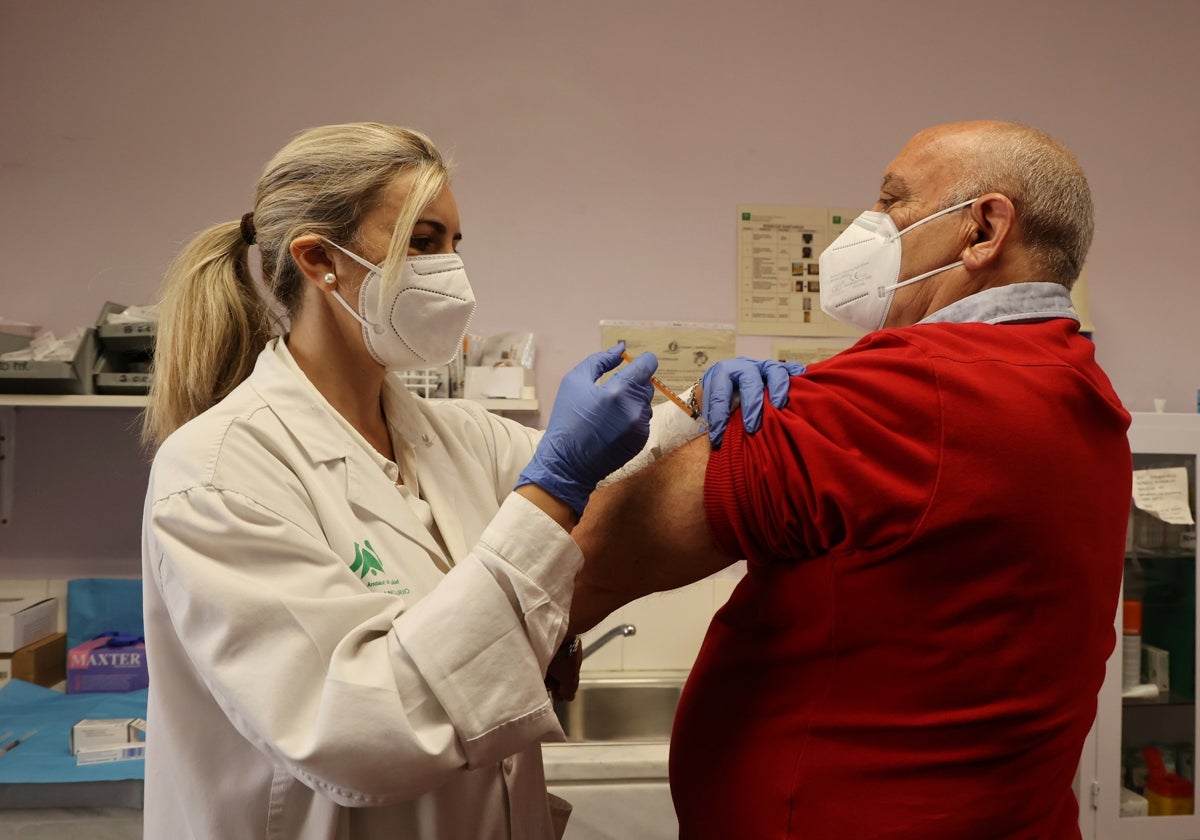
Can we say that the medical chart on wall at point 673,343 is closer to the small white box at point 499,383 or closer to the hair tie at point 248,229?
the small white box at point 499,383

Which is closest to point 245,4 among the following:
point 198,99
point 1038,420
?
point 198,99

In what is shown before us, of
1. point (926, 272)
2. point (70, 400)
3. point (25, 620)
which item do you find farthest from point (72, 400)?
point (926, 272)

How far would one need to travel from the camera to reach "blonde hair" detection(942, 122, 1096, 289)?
97 centimetres

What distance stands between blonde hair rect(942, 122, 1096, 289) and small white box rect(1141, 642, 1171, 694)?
194 cm

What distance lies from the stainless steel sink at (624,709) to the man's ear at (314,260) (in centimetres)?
163

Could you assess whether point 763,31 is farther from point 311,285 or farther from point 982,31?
point 311,285

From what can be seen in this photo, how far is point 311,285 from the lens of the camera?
1.16 meters

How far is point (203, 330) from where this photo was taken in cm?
120

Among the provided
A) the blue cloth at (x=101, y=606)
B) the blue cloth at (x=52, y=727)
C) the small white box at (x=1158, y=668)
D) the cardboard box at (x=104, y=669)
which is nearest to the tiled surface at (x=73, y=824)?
the blue cloth at (x=52, y=727)

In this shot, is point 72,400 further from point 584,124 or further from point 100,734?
point 584,124

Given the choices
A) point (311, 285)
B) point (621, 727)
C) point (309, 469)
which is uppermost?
point (311, 285)

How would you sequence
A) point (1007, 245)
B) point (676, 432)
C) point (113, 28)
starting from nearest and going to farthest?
1. point (1007, 245)
2. point (676, 432)
3. point (113, 28)

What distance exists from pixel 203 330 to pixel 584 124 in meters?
1.66

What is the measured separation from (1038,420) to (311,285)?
902 millimetres
